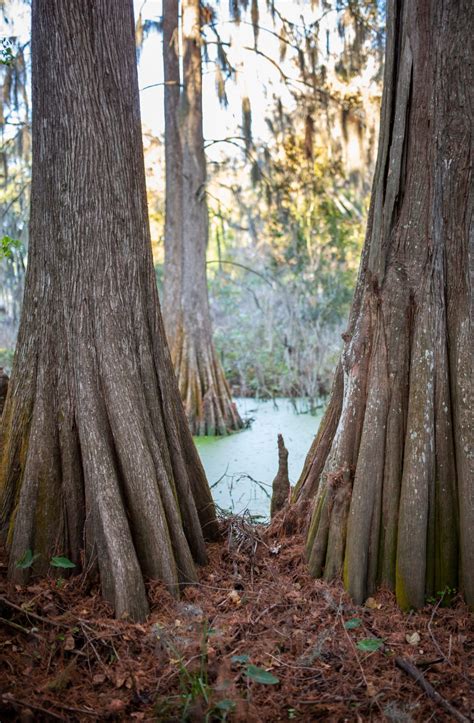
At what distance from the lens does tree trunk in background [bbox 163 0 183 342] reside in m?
10.5

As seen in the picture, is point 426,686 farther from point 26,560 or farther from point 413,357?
point 26,560

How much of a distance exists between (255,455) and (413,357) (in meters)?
4.26

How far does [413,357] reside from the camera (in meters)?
3.50

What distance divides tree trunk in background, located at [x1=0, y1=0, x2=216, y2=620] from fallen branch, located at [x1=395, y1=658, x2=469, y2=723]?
4.04 feet

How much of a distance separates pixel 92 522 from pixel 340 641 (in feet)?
4.56

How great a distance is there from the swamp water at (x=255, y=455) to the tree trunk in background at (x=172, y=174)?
233cm

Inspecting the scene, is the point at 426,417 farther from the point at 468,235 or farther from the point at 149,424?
the point at 149,424

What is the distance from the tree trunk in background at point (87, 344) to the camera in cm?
338

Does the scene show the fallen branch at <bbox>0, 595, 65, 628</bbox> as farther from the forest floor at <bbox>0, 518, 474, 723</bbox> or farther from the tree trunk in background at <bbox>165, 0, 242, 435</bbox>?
the tree trunk in background at <bbox>165, 0, 242, 435</bbox>

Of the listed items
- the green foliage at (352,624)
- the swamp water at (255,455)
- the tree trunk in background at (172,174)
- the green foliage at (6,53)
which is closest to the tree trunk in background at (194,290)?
the tree trunk in background at (172,174)

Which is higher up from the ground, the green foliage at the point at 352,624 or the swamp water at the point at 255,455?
the swamp water at the point at 255,455

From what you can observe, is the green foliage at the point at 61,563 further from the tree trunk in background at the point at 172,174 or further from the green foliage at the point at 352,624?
the tree trunk in background at the point at 172,174

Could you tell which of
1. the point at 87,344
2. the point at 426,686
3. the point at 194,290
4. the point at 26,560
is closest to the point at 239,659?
the point at 426,686

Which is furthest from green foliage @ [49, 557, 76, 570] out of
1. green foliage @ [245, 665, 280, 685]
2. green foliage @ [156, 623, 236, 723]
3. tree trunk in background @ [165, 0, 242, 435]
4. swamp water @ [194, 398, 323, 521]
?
tree trunk in background @ [165, 0, 242, 435]
